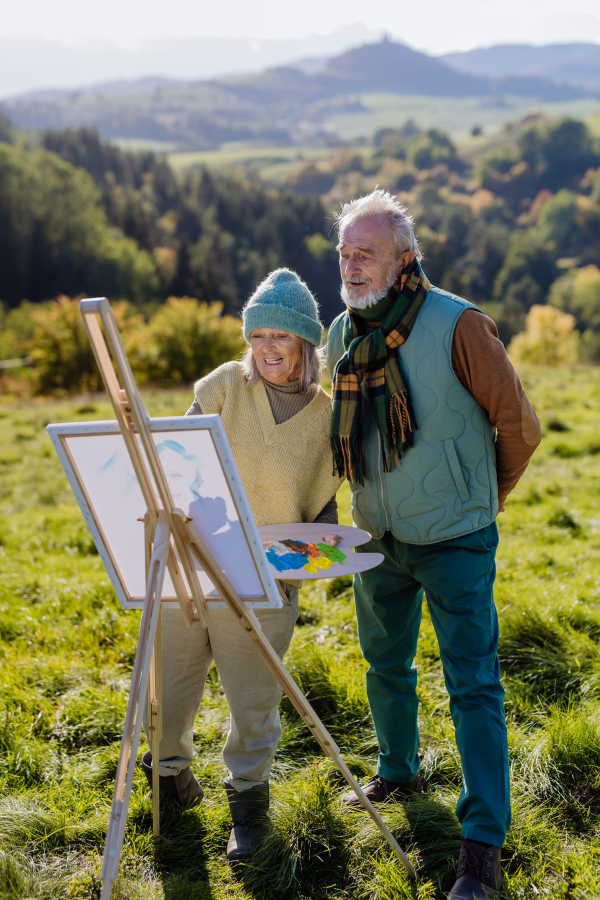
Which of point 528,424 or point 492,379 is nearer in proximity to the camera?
point 492,379

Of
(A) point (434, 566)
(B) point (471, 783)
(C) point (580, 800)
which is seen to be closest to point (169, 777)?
(B) point (471, 783)

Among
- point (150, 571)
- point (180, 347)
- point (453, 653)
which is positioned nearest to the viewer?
point (150, 571)

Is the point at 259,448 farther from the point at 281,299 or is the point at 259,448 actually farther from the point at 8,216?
the point at 8,216

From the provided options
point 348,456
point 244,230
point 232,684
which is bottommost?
point 244,230

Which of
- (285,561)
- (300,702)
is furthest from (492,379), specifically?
(300,702)

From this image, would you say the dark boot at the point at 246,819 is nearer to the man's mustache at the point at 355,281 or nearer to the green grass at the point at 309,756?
the green grass at the point at 309,756

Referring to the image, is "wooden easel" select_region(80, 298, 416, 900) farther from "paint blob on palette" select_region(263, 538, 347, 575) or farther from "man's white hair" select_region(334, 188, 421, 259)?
"man's white hair" select_region(334, 188, 421, 259)

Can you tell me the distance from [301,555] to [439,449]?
67 centimetres

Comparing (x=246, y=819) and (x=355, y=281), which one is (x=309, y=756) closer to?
(x=246, y=819)

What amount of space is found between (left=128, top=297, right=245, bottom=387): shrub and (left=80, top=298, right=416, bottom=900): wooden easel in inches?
1176

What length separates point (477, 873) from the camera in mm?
2434

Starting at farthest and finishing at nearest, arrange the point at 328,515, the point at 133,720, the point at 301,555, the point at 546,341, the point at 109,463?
the point at 546,341 < the point at 328,515 < the point at 301,555 < the point at 109,463 < the point at 133,720

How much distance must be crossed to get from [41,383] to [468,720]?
38.5 metres

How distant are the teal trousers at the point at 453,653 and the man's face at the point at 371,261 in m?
0.98
